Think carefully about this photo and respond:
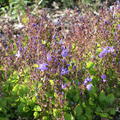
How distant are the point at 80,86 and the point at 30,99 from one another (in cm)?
61

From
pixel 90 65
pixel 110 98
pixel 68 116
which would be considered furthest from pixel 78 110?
pixel 90 65

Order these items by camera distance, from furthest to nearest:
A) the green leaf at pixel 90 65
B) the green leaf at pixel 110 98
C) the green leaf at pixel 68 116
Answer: the green leaf at pixel 90 65
the green leaf at pixel 110 98
the green leaf at pixel 68 116

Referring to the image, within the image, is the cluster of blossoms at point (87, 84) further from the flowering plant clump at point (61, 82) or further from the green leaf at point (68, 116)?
the green leaf at point (68, 116)

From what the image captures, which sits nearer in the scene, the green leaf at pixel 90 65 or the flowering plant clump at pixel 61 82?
the flowering plant clump at pixel 61 82

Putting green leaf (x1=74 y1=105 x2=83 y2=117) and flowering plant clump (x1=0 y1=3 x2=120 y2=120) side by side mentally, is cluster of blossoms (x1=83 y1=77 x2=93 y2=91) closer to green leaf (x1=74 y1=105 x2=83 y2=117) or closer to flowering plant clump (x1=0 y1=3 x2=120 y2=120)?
flowering plant clump (x1=0 y1=3 x2=120 y2=120)

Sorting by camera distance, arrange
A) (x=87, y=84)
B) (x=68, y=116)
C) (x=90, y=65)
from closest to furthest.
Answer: (x=68, y=116)
(x=87, y=84)
(x=90, y=65)

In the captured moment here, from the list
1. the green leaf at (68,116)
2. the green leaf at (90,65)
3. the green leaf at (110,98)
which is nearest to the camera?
the green leaf at (68,116)

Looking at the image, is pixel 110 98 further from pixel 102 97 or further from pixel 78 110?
pixel 78 110

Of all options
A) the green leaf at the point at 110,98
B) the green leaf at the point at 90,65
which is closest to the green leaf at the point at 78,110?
the green leaf at the point at 110,98

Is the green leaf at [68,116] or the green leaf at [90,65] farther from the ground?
the green leaf at [90,65]

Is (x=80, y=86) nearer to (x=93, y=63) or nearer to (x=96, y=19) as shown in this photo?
(x=93, y=63)

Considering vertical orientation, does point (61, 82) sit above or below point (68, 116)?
above

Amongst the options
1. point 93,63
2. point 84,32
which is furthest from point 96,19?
point 93,63

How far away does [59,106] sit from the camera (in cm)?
291
